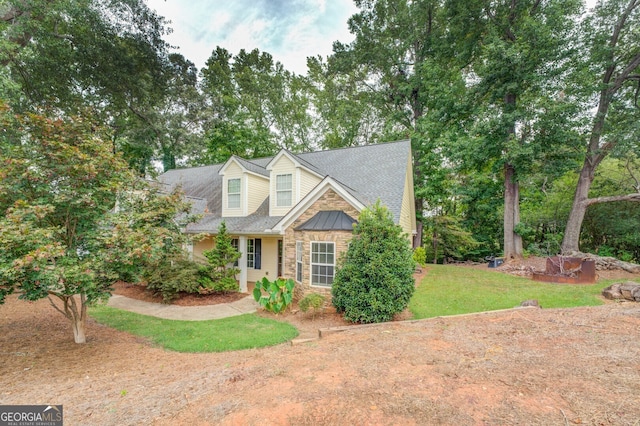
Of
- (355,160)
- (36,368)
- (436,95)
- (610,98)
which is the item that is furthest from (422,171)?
(36,368)

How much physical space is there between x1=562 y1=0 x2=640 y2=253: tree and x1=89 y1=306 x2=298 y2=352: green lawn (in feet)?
57.3

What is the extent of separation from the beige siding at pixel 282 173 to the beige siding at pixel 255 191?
1.38 metres

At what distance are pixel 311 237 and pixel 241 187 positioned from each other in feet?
18.3

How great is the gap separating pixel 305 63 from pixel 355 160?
16413 mm

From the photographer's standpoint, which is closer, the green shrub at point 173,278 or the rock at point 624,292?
the rock at point 624,292

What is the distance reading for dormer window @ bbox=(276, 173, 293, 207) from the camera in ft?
39.9

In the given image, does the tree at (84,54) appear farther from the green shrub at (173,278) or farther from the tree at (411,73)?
the tree at (411,73)

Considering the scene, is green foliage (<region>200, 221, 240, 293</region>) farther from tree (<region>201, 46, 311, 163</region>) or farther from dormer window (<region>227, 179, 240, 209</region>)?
tree (<region>201, 46, 311, 163</region>)

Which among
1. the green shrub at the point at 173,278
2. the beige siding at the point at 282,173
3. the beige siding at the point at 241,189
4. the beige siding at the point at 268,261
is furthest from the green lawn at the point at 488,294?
the beige siding at the point at 241,189

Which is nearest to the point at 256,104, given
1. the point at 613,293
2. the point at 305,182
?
the point at 305,182

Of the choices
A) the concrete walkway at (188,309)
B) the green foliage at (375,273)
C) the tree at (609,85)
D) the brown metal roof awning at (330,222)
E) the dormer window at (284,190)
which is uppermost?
the tree at (609,85)

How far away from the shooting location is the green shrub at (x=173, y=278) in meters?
A: 10.3

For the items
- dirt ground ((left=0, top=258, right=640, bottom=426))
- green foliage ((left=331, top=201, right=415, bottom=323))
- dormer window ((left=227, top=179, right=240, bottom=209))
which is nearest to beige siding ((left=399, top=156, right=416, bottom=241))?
green foliage ((left=331, top=201, right=415, bottom=323))

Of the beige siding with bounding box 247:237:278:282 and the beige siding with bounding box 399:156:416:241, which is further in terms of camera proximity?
the beige siding with bounding box 247:237:278:282
